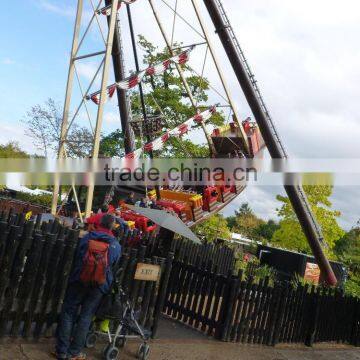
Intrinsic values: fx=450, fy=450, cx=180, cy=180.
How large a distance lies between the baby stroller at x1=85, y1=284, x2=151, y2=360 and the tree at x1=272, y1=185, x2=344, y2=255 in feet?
84.8

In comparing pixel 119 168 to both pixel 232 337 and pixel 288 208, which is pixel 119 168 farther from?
pixel 288 208

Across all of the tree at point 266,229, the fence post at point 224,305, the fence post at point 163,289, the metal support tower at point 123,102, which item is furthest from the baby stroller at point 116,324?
the tree at point 266,229

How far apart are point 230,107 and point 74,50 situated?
5.78 metres

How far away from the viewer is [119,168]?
13203 mm

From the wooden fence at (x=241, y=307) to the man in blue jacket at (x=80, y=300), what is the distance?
2.97 meters

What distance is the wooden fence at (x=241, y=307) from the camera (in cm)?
757

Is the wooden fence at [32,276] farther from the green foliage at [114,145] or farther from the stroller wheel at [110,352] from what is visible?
the green foliage at [114,145]

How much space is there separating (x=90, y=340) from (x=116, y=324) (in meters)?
0.39

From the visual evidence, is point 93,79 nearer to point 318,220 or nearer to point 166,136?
point 166,136

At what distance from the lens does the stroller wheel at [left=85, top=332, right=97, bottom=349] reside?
550cm

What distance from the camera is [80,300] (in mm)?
5004

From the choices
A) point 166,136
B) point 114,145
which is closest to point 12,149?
point 114,145

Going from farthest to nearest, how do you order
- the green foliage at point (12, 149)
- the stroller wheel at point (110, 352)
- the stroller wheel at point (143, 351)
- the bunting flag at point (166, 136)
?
1. the green foliage at point (12, 149)
2. the bunting flag at point (166, 136)
3. the stroller wheel at point (143, 351)
4. the stroller wheel at point (110, 352)

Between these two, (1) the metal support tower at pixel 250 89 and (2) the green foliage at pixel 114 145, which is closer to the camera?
(1) the metal support tower at pixel 250 89
